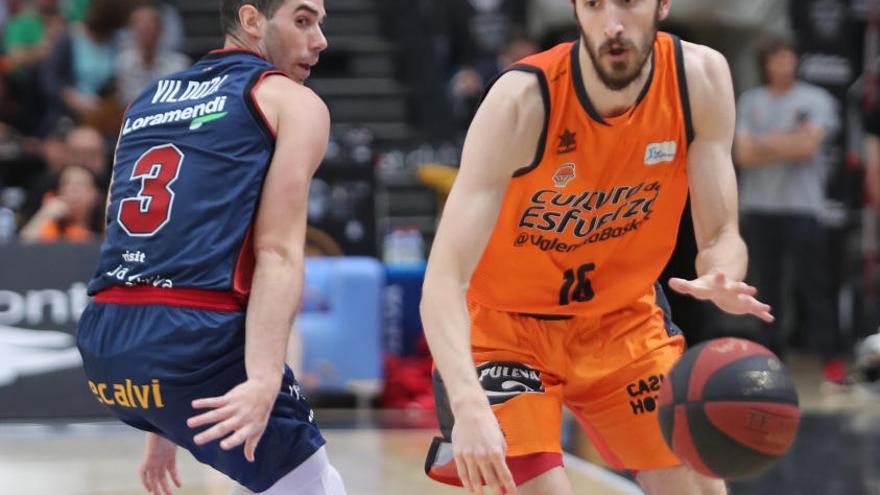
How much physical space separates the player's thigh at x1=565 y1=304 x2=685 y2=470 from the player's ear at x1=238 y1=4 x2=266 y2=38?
1.26 m

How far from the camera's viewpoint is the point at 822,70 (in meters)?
11.5

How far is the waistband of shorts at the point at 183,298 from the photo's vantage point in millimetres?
3422

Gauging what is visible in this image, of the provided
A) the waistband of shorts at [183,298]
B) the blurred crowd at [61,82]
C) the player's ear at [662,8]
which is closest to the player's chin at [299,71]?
the waistband of shorts at [183,298]

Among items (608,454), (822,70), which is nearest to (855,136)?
(822,70)

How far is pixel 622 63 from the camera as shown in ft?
12.0

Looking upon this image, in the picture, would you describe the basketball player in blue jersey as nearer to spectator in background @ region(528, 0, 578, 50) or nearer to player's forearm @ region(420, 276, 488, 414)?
player's forearm @ region(420, 276, 488, 414)

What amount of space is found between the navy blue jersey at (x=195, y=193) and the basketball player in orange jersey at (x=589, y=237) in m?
0.49

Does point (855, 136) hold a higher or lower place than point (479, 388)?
lower

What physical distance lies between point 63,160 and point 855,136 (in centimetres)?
651

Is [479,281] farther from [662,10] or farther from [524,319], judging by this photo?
[662,10]

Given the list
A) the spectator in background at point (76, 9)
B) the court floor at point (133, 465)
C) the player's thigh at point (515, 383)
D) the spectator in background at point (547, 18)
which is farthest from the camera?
the spectator in background at point (547, 18)

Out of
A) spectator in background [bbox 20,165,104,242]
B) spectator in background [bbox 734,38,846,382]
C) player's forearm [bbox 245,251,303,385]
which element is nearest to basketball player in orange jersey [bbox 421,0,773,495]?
player's forearm [bbox 245,251,303,385]

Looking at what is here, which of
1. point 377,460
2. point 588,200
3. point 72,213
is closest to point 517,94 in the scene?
point 588,200

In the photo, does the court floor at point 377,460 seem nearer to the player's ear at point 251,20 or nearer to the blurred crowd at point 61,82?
the blurred crowd at point 61,82
